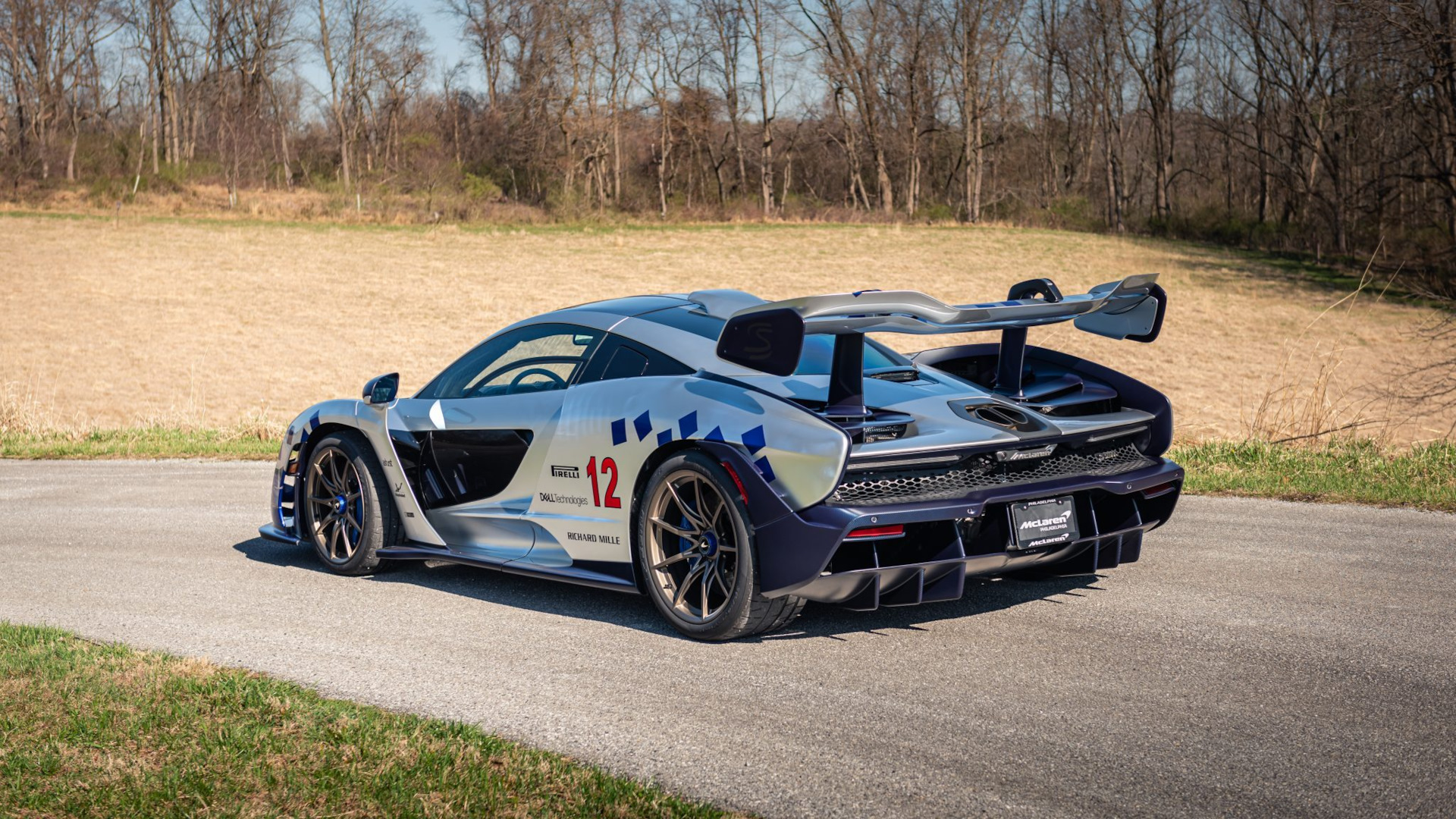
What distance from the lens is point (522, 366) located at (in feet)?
20.7

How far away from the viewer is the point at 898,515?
4.57 m

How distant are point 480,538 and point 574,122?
185ft

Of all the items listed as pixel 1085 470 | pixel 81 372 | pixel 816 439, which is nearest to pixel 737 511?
pixel 816 439

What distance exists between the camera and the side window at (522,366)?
5.91 meters

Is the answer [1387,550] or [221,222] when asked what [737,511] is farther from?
[221,222]

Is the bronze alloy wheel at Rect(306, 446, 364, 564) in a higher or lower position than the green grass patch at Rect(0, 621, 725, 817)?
higher

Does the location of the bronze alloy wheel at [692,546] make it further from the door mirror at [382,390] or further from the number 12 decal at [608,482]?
the door mirror at [382,390]

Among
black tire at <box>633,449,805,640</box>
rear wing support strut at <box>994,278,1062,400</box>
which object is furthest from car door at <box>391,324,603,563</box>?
rear wing support strut at <box>994,278,1062,400</box>

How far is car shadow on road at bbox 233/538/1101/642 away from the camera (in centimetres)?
544

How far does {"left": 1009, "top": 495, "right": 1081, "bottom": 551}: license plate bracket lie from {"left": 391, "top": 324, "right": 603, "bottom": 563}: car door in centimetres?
213

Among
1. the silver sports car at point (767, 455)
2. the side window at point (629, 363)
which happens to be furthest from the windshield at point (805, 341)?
the side window at point (629, 363)

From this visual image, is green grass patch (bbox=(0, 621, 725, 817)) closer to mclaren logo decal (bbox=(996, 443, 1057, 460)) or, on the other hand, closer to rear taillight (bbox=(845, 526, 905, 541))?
rear taillight (bbox=(845, 526, 905, 541))

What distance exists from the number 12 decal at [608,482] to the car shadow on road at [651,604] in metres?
0.49

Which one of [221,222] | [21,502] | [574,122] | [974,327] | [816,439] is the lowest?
[21,502]
